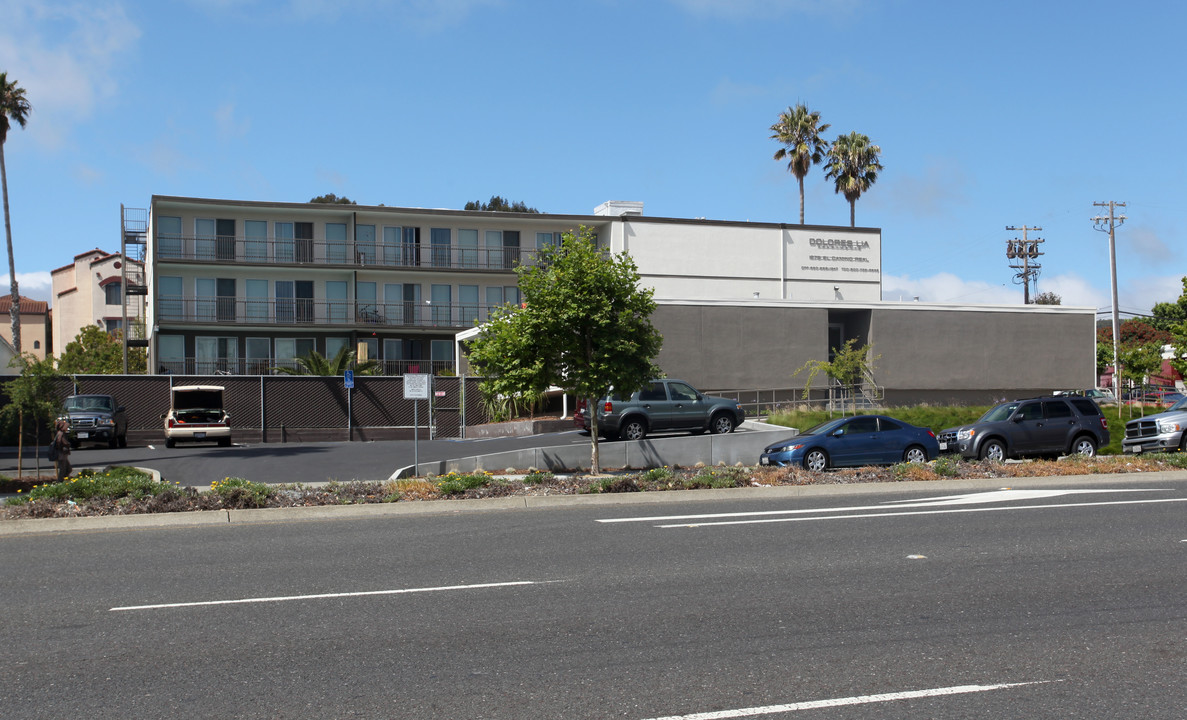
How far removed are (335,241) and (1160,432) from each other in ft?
122

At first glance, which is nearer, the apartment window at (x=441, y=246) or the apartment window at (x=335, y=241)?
the apartment window at (x=335, y=241)

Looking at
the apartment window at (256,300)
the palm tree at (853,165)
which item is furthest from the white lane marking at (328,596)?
the palm tree at (853,165)

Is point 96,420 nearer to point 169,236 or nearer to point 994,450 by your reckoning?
point 169,236

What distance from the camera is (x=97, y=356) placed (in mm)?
63188

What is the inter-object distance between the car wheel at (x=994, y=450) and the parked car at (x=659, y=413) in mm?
6545

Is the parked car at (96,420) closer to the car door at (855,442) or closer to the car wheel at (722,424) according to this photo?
the car wheel at (722,424)

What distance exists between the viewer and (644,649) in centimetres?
633

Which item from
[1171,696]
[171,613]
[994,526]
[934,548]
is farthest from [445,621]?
[994,526]

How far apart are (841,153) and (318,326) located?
33.8 metres

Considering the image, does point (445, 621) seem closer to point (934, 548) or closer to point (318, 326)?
point (934, 548)

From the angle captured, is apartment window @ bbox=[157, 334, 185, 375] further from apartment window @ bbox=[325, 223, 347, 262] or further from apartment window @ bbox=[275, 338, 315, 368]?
apartment window @ bbox=[325, 223, 347, 262]

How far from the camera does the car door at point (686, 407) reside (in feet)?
83.7

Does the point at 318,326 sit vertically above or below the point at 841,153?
below

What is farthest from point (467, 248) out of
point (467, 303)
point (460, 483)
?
point (460, 483)
